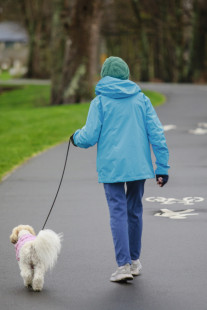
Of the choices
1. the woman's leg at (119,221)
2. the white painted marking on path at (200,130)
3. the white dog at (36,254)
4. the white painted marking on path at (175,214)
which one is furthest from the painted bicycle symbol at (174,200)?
the white painted marking on path at (200,130)

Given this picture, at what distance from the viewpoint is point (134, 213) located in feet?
19.9

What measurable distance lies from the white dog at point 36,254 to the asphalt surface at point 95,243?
0.37ft

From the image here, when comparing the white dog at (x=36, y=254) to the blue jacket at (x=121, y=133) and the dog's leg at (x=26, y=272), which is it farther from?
the blue jacket at (x=121, y=133)

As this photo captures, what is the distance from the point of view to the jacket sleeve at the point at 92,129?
584 cm

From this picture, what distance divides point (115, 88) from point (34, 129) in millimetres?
13305

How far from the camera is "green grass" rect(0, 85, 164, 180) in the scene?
14.4m

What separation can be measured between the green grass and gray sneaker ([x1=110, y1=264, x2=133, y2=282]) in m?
6.29

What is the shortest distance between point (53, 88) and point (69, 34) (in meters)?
2.30

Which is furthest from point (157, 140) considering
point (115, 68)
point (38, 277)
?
point (38, 277)

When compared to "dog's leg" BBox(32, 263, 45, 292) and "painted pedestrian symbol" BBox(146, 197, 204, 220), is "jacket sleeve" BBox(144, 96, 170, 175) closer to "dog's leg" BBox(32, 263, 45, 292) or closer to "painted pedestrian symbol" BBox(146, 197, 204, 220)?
"dog's leg" BBox(32, 263, 45, 292)

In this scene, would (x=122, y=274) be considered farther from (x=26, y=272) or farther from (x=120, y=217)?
(x=26, y=272)

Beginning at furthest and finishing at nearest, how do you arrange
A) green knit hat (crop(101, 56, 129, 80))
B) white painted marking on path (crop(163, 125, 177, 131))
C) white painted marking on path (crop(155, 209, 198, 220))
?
white painted marking on path (crop(163, 125, 177, 131)) → white painted marking on path (crop(155, 209, 198, 220)) → green knit hat (crop(101, 56, 129, 80))

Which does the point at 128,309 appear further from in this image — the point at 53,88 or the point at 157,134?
the point at 53,88

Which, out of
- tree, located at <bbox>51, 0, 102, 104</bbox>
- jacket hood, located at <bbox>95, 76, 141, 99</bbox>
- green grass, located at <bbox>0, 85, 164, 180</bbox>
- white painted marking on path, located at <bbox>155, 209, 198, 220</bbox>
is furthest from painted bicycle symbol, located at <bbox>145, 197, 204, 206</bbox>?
tree, located at <bbox>51, 0, 102, 104</bbox>
